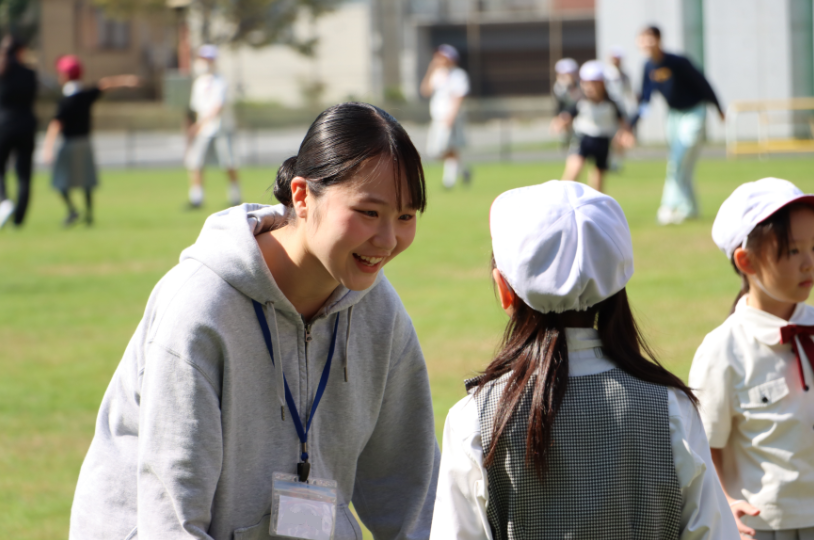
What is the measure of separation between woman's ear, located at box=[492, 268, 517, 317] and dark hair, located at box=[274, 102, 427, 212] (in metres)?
0.31

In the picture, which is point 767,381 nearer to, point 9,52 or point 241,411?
point 241,411

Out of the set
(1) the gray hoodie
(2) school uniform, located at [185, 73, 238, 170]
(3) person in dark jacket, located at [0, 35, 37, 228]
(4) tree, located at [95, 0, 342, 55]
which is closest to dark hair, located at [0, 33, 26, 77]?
(3) person in dark jacket, located at [0, 35, 37, 228]

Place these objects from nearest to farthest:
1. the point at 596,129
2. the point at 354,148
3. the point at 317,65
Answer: the point at 354,148, the point at 596,129, the point at 317,65

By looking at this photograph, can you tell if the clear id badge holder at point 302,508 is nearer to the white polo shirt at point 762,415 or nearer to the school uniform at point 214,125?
the white polo shirt at point 762,415

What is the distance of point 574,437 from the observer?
2.02 m

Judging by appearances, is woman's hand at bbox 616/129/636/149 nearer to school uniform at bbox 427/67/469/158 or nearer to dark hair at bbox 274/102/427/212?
school uniform at bbox 427/67/469/158

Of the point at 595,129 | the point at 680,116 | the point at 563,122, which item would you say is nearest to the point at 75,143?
the point at 595,129

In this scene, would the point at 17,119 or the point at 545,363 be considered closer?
the point at 545,363

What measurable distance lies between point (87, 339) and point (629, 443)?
18.4ft

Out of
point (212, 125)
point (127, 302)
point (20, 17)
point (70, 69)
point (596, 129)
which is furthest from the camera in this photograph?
point (20, 17)

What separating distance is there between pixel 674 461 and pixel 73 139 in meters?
12.6

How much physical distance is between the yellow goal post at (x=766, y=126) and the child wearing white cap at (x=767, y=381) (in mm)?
19799

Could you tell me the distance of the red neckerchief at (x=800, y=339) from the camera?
8.79 feet

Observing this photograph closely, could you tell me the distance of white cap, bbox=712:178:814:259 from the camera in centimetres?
270
